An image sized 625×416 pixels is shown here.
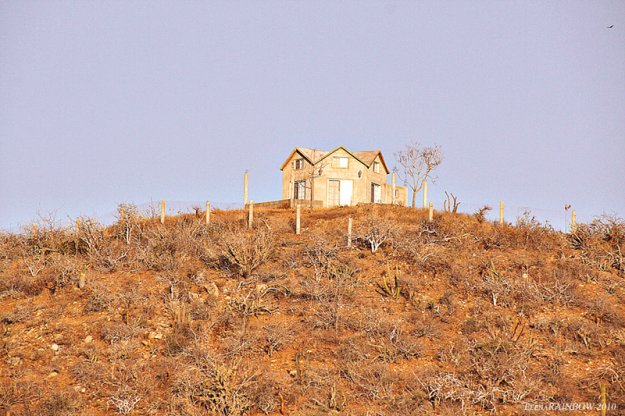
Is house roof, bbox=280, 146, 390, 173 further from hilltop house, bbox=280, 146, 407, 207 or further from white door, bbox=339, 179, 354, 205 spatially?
white door, bbox=339, 179, 354, 205

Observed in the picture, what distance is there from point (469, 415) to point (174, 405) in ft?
23.6

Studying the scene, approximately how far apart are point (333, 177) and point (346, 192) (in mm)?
1673

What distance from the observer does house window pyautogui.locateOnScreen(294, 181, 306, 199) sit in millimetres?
41722

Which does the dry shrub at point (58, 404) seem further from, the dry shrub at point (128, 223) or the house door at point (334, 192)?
the house door at point (334, 192)

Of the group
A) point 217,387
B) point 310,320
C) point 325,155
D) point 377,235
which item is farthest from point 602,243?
point 325,155

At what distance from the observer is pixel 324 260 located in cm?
1995

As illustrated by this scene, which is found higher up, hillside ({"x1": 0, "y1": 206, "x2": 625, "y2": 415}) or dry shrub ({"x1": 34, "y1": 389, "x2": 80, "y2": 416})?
hillside ({"x1": 0, "y1": 206, "x2": 625, "y2": 415})

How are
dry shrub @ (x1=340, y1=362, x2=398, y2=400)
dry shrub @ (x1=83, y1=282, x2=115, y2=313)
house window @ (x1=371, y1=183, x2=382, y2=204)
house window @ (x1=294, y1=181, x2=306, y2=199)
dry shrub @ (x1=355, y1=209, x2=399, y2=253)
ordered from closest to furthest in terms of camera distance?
dry shrub @ (x1=340, y1=362, x2=398, y2=400), dry shrub @ (x1=83, y1=282, x2=115, y2=313), dry shrub @ (x1=355, y1=209, x2=399, y2=253), house window @ (x1=294, y1=181, x2=306, y2=199), house window @ (x1=371, y1=183, x2=382, y2=204)

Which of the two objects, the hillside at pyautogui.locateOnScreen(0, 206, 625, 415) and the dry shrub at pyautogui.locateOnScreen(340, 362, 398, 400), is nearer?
the hillside at pyautogui.locateOnScreen(0, 206, 625, 415)

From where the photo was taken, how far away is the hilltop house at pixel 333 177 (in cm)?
4088

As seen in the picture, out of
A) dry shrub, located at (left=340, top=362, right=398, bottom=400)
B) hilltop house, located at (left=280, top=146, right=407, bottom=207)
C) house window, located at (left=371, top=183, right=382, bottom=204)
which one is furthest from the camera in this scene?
house window, located at (left=371, top=183, right=382, bottom=204)

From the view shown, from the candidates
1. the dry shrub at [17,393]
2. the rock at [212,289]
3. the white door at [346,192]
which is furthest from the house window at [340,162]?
the dry shrub at [17,393]

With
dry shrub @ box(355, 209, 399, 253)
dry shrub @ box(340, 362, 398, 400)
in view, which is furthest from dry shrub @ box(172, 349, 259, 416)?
dry shrub @ box(355, 209, 399, 253)

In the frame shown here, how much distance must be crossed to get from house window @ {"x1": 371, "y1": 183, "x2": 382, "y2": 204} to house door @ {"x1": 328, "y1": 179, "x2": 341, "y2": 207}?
11.9 ft
